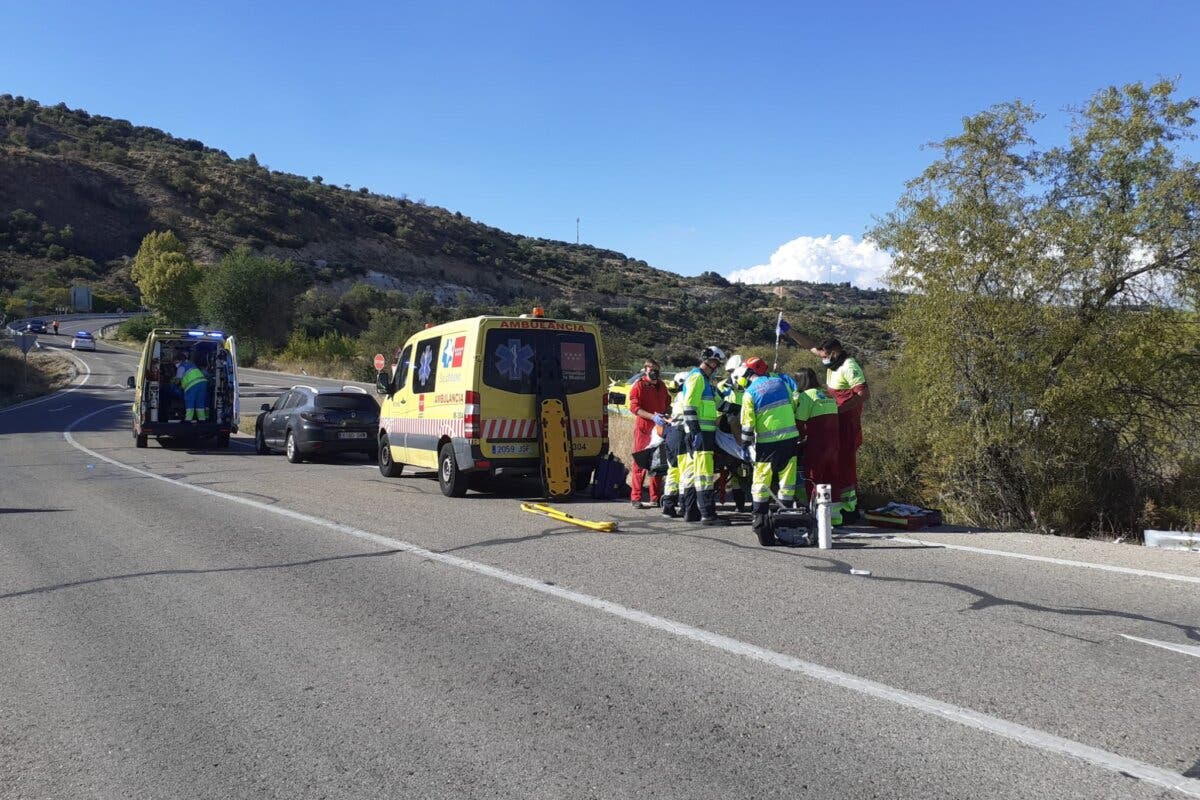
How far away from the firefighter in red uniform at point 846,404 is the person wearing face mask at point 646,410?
208 cm

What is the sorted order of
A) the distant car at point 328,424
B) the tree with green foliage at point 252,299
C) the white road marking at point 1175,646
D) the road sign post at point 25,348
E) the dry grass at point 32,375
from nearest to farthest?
the white road marking at point 1175,646 → the distant car at point 328,424 → the road sign post at point 25,348 → the dry grass at point 32,375 → the tree with green foliage at point 252,299

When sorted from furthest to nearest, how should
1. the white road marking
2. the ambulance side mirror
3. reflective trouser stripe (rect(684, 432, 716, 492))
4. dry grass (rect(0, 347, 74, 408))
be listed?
1. dry grass (rect(0, 347, 74, 408))
2. the ambulance side mirror
3. reflective trouser stripe (rect(684, 432, 716, 492))
4. the white road marking

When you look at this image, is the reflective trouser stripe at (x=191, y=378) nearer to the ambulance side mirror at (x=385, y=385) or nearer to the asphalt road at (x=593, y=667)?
the ambulance side mirror at (x=385, y=385)

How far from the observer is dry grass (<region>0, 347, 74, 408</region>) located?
42369 mm

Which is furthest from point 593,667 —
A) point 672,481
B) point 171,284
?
point 171,284

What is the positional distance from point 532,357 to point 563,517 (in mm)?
2586

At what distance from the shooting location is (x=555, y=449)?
37.1ft

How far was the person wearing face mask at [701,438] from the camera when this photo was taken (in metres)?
9.40

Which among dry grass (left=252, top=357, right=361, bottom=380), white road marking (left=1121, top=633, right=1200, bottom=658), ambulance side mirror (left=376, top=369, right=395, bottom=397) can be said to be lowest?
white road marking (left=1121, top=633, right=1200, bottom=658)

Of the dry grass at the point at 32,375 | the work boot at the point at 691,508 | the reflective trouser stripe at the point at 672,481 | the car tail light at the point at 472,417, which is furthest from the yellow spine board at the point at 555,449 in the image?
the dry grass at the point at 32,375

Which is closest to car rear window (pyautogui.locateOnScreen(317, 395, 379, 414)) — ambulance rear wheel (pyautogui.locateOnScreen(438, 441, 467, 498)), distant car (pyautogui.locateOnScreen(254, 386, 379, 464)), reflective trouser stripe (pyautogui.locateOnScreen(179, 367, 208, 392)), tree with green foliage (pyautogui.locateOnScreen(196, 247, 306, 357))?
distant car (pyautogui.locateOnScreen(254, 386, 379, 464))

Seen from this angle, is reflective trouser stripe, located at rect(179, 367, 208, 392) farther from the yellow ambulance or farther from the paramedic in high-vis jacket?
the yellow ambulance

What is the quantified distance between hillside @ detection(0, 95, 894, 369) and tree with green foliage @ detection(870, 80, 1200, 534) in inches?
2263

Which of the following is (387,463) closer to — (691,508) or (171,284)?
(691,508)
